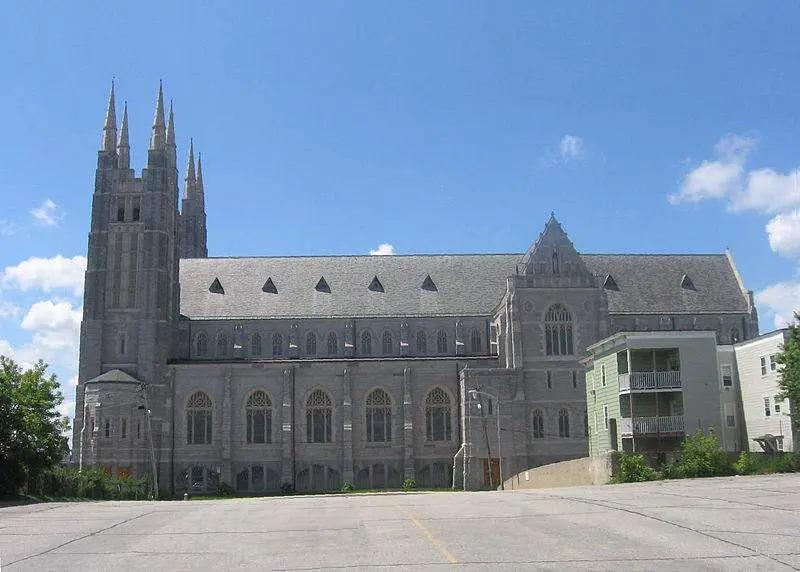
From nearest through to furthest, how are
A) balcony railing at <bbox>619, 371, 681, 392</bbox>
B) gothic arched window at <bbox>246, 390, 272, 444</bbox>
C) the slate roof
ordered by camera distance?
balcony railing at <bbox>619, 371, 681, 392</bbox>
gothic arched window at <bbox>246, 390, 272, 444</bbox>
the slate roof

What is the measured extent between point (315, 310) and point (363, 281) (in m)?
5.89

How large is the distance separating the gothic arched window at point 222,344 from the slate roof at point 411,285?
164 cm

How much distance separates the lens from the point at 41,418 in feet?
145

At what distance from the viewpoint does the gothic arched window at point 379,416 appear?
7294cm

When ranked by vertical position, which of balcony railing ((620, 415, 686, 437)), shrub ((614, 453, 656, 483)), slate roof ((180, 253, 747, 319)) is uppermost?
slate roof ((180, 253, 747, 319))

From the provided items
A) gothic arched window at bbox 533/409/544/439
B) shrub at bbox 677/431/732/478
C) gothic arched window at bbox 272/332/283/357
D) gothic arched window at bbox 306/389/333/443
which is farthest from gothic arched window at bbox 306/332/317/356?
shrub at bbox 677/431/732/478

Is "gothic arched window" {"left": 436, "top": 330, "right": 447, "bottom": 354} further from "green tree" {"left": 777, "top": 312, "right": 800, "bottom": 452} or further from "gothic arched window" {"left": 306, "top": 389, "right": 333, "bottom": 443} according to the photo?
"green tree" {"left": 777, "top": 312, "right": 800, "bottom": 452}

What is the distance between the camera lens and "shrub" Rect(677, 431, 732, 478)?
40.2 metres

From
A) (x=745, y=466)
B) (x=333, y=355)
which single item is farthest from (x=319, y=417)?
(x=745, y=466)

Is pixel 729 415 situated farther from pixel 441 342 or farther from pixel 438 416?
pixel 441 342

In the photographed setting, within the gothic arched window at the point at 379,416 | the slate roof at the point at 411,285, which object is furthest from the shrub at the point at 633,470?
the slate roof at the point at 411,285

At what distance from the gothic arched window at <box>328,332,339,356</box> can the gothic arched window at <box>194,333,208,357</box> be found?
1088 cm

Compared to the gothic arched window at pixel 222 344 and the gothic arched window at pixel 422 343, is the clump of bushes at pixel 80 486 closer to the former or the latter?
the gothic arched window at pixel 222 344

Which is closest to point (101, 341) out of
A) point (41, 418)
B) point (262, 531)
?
point (41, 418)
